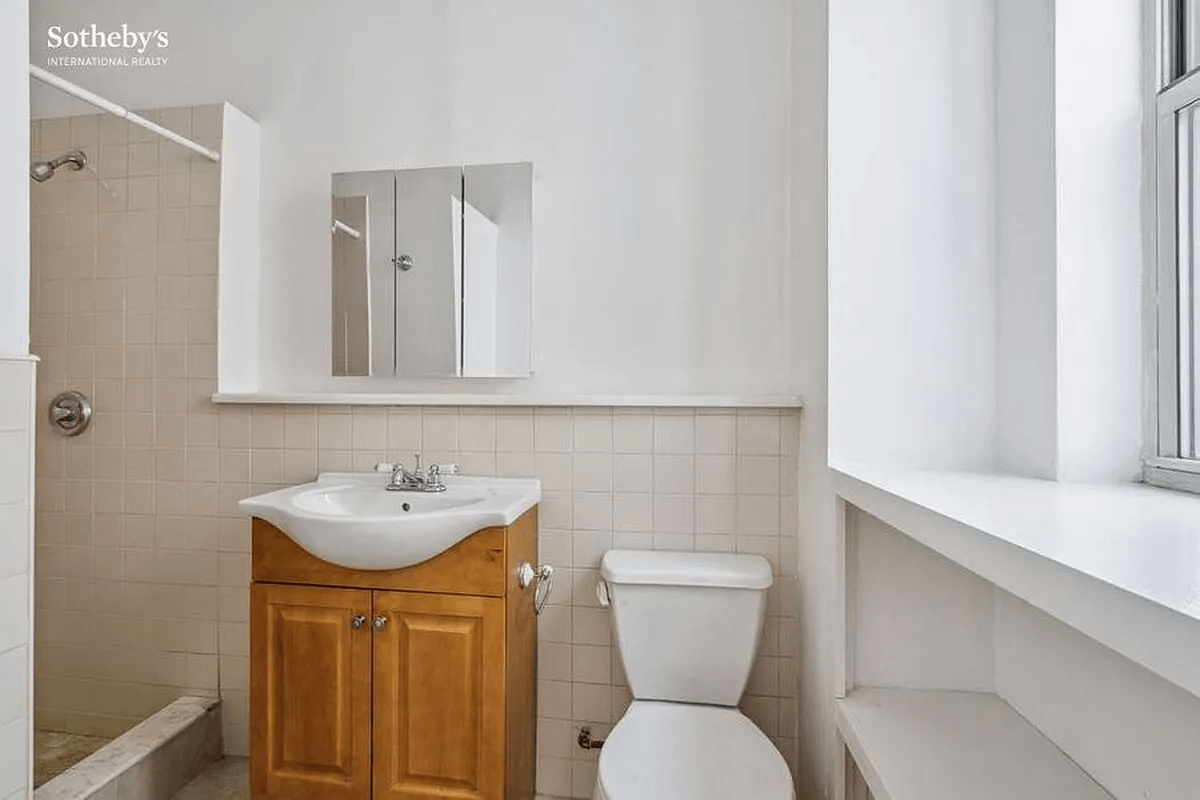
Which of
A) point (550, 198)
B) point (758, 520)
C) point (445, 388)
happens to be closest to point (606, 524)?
point (758, 520)

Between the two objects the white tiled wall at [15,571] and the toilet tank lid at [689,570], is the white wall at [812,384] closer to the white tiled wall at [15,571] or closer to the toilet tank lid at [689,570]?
the toilet tank lid at [689,570]

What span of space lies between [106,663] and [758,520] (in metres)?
2.04

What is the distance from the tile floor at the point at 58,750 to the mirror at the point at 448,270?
1.40 m

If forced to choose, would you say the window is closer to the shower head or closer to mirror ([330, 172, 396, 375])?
mirror ([330, 172, 396, 375])

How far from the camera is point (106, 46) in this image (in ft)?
7.12

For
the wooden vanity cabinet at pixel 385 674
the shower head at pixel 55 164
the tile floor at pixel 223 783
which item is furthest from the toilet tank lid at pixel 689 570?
the shower head at pixel 55 164

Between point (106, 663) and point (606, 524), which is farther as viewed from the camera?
point (106, 663)

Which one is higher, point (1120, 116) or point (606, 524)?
point (1120, 116)

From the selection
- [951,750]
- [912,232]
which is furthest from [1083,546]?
[912,232]

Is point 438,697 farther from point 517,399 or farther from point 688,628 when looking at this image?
point 517,399

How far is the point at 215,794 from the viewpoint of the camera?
180 cm

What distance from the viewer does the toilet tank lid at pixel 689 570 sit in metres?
1.55

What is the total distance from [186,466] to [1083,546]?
221 cm

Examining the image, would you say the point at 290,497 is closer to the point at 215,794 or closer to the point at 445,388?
the point at 445,388
